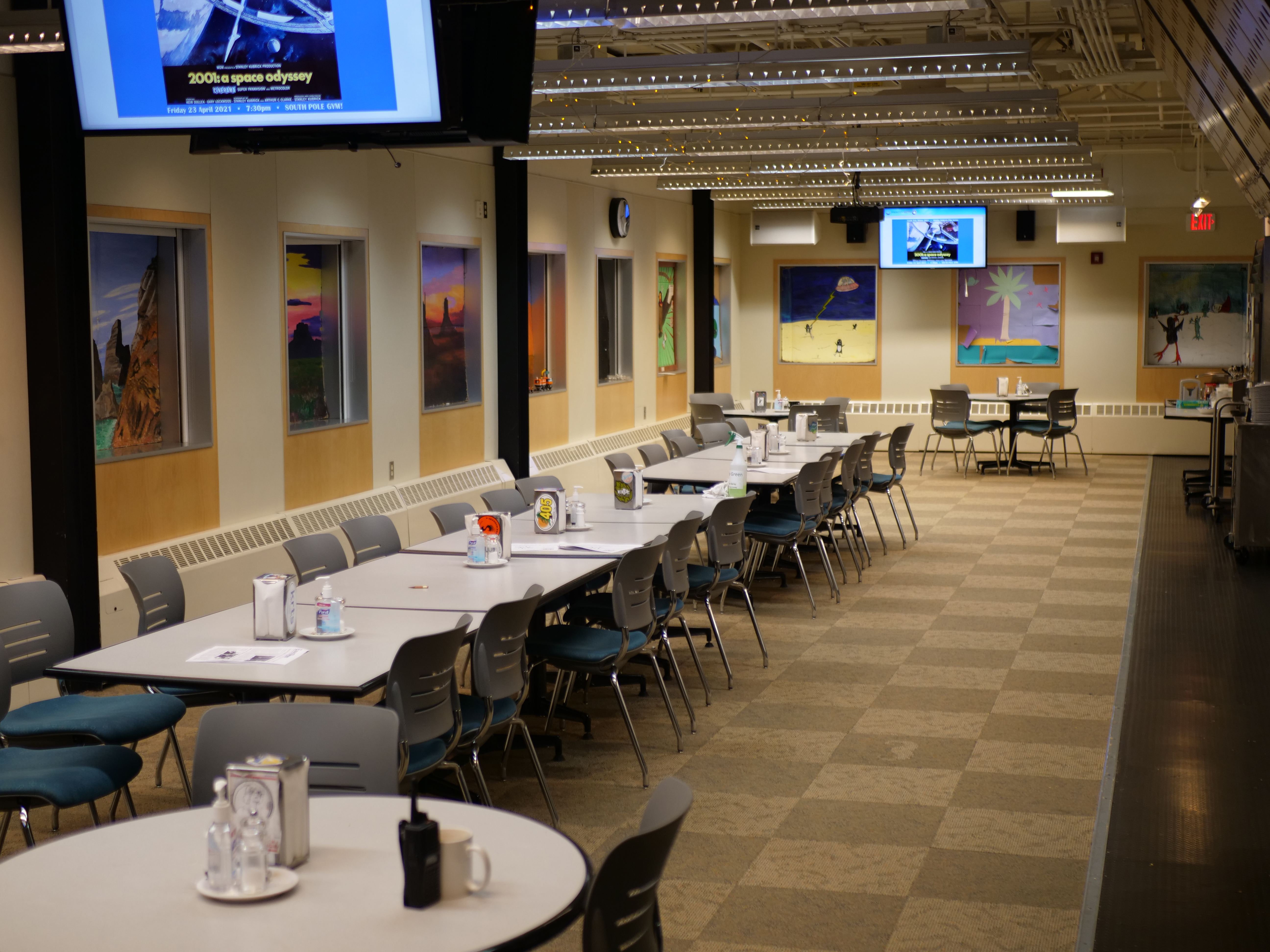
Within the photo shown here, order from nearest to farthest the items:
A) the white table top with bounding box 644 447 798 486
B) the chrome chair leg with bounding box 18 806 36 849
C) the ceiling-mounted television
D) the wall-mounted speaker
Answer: the chrome chair leg with bounding box 18 806 36 849
the ceiling-mounted television
the white table top with bounding box 644 447 798 486
the wall-mounted speaker

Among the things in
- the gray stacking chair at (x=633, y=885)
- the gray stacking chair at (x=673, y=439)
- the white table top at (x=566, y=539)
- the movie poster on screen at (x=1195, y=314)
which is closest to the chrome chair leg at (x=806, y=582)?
the white table top at (x=566, y=539)

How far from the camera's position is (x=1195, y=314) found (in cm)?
1809

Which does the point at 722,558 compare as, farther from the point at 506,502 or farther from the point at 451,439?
the point at 451,439

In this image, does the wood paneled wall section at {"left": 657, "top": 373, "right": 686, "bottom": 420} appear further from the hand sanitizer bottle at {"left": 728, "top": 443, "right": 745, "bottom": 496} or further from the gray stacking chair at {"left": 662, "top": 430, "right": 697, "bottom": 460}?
the hand sanitizer bottle at {"left": 728, "top": 443, "right": 745, "bottom": 496}

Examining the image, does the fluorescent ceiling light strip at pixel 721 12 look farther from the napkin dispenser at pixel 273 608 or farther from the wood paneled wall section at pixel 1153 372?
the wood paneled wall section at pixel 1153 372

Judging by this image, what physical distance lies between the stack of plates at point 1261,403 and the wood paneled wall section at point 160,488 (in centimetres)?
744

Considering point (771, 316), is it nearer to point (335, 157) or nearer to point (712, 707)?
point (335, 157)

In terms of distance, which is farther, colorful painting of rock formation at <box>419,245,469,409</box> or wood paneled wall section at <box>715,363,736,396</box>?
wood paneled wall section at <box>715,363,736,396</box>

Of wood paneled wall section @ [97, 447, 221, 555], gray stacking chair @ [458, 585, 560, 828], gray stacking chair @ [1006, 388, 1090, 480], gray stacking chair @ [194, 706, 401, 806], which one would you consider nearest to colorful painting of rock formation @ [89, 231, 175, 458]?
wood paneled wall section @ [97, 447, 221, 555]

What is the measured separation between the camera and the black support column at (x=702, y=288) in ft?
57.8

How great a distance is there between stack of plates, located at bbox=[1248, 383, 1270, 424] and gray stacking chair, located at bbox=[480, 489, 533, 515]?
573 cm

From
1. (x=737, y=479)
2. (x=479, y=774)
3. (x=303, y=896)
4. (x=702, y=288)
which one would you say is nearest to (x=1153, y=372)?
(x=702, y=288)

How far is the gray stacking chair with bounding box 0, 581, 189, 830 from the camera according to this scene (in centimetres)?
461

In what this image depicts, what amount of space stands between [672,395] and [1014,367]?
5.12 m
